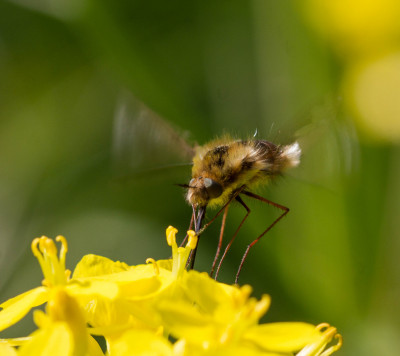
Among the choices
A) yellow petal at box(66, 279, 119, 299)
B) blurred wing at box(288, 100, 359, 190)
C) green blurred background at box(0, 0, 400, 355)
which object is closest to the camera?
yellow petal at box(66, 279, 119, 299)

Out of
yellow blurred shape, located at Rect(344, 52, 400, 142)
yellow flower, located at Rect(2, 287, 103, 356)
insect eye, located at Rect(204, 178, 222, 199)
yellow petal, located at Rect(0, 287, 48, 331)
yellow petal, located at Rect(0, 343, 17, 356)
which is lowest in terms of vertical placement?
yellow petal, located at Rect(0, 343, 17, 356)

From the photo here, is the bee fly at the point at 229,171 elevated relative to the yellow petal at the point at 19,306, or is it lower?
elevated

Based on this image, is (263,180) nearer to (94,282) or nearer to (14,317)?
(94,282)

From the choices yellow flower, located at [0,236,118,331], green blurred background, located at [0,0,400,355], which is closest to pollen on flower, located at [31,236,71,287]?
yellow flower, located at [0,236,118,331]

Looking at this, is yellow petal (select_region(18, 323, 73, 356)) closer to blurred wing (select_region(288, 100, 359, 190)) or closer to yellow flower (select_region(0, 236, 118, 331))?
yellow flower (select_region(0, 236, 118, 331))

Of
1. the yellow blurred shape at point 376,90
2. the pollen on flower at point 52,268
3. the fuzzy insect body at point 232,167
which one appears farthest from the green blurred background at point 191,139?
the pollen on flower at point 52,268

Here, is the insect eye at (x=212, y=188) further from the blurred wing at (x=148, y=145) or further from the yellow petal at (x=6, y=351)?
the yellow petal at (x=6, y=351)
